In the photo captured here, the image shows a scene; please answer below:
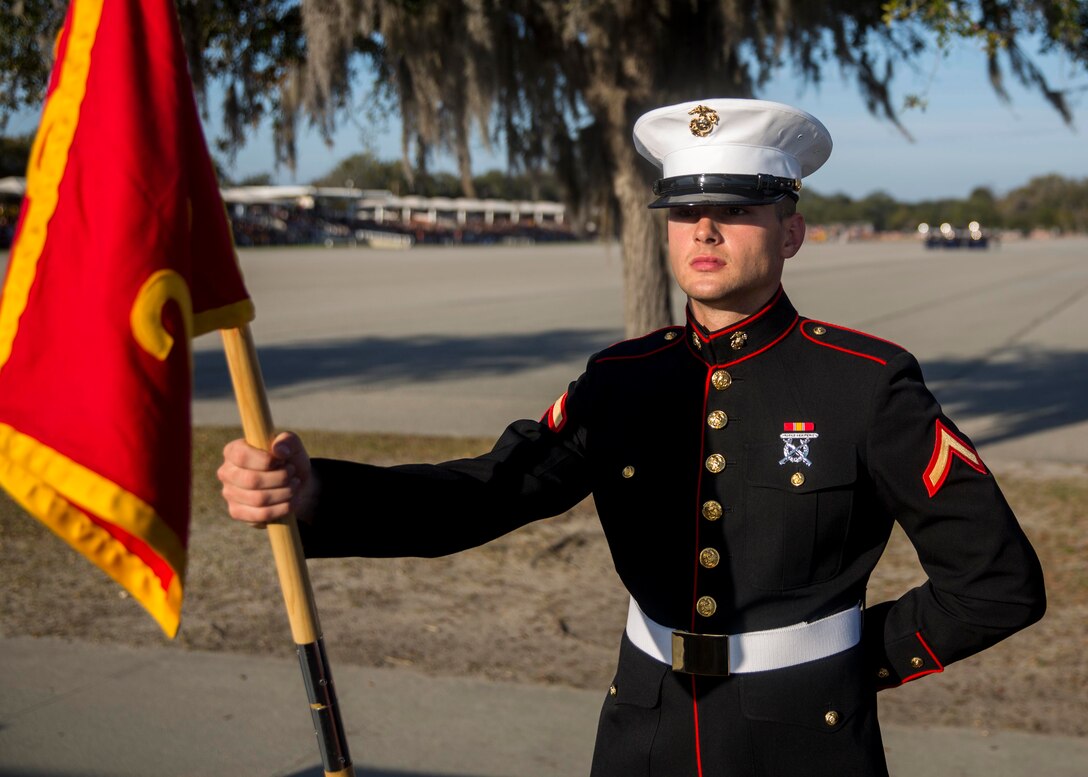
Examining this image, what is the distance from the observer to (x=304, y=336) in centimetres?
1723

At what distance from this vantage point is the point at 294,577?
164cm

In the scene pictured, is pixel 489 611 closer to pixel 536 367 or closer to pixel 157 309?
pixel 157 309

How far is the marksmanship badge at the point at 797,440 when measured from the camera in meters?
2.04

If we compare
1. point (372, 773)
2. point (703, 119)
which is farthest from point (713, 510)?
point (372, 773)

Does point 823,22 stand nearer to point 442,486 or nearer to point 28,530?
point 28,530

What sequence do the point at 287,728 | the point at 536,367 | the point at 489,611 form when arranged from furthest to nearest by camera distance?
1. the point at 536,367
2. the point at 489,611
3. the point at 287,728

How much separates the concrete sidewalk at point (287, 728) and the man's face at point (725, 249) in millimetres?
2259

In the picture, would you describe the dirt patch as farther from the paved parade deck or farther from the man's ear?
the man's ear

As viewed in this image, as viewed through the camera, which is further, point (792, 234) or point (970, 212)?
point (970, 212)

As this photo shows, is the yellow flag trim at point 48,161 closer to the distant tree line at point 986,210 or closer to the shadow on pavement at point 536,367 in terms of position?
the shadow on pavement at point 536,367

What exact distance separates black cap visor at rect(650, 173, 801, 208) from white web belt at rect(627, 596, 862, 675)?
2.28 ft

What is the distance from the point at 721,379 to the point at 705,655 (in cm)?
46

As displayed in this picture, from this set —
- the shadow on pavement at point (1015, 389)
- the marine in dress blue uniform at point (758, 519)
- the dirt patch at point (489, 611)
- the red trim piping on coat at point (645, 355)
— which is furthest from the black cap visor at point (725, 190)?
the shadow on pavement at point (1015, 389)

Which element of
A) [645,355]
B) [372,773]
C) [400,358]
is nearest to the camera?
[645,355]
